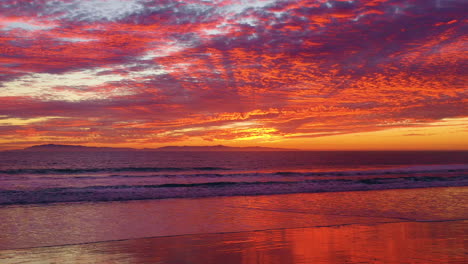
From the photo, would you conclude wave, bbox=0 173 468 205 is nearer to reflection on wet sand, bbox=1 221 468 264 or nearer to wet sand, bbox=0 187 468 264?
wet sand, bbox=0 187 468 264

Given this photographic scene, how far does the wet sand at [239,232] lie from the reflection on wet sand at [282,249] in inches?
0.8

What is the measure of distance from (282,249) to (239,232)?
223cm

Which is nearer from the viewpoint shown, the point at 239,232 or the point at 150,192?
the point at 239,232

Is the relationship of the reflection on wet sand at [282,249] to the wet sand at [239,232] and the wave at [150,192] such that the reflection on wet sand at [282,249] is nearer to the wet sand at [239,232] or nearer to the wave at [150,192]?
the wet sand at [239,232]

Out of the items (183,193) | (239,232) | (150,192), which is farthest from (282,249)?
(150,192)

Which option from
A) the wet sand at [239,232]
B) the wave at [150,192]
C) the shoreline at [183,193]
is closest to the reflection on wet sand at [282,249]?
the wet sand at [239,232]

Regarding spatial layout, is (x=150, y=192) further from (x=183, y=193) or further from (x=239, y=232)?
(x=239, y=232)

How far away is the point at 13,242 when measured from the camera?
9.53m

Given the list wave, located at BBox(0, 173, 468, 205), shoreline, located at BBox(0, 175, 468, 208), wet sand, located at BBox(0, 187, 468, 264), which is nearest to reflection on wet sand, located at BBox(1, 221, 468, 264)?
wet sand, located at BBox(0, 187, 468, 264)

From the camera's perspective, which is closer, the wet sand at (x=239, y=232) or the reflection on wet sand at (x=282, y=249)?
the reflection on wet sand at (x=282, y=249)

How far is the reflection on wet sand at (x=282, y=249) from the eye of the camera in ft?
25.2

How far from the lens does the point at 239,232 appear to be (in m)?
10.5

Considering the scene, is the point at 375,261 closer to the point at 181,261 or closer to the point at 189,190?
the point at 181,261

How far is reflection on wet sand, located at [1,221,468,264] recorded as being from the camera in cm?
769
